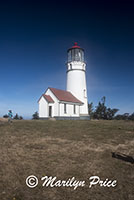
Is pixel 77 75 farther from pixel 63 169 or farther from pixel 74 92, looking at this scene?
pixel 63 169

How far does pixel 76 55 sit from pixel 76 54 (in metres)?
0.25

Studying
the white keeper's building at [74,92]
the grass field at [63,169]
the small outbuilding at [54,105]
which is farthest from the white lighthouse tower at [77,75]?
the grass field at [63,169]

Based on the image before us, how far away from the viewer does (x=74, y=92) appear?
101 feet

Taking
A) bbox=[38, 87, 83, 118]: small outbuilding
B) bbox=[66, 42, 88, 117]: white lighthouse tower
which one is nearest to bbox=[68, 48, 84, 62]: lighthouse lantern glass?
bbox=[66, 42, 88, 117]: white lighthouse tower

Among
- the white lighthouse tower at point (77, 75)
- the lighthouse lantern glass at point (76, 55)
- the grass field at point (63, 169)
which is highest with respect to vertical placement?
the lighthouse lantern glass at point (76, 55)

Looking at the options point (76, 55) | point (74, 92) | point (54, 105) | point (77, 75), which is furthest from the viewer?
point (76, 55)

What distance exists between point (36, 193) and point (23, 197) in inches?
12.1

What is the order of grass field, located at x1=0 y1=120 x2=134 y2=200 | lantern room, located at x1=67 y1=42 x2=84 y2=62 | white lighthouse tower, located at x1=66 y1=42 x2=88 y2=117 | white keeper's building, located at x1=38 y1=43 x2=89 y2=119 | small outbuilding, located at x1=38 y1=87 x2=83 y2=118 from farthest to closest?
lantern room, located at x1=67 y1=42 x2=84 y2=62 < white lighthouse tower, located at x1=66 y1=42 x2=88 y2=117 < white keeper's building, located at x1=38 y1=43 x2=89 y2=119 < small outbuilding, located at x1=38 y1=87 x2=83 y2=118 < grass field, located at x1=0 y1=120 x2=134 y2=200

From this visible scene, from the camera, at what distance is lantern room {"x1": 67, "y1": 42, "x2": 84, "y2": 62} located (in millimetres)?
30814

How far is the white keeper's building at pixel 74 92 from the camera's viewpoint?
2643cm

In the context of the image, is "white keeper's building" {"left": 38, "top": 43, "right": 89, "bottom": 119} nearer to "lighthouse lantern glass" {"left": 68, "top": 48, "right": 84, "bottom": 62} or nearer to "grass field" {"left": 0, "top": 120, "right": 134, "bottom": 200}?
"lighthouse lantern glass" {"left": 68, "top": 48, "right": 84, "bottom": 62}

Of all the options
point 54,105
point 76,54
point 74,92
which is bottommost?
point 54,105

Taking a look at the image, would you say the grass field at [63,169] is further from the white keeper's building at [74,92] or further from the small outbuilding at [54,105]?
the white keeper's building at [74,92]

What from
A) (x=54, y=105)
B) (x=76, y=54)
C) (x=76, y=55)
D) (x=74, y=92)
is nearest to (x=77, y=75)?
(x=74, y=92)
